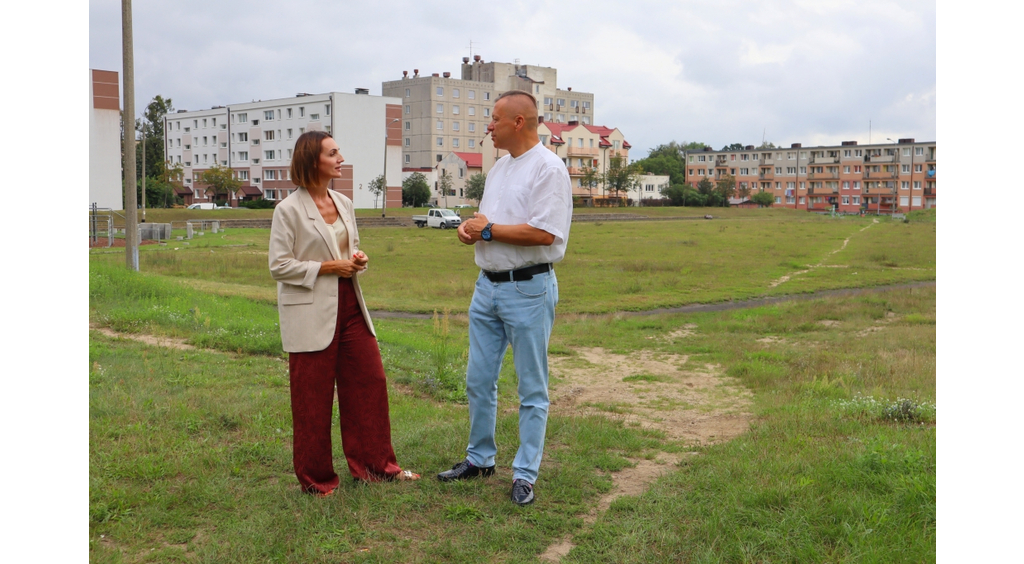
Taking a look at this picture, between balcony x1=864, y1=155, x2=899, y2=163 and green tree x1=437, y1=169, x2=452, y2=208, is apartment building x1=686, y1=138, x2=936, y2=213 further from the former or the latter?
green tree x1=437, y1=169, x2=452, y2=208

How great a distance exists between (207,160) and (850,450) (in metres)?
103

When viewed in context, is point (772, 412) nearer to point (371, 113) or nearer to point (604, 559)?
point (604, 559)

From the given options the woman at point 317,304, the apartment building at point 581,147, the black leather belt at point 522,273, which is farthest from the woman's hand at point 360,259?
the apartment building at point 581,147

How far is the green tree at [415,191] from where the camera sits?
84562mm

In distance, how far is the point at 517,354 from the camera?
4520 mm

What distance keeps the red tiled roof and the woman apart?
93.0 m

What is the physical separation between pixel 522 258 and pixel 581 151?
10096 cm

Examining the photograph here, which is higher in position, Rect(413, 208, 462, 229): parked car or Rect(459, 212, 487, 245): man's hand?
Rect(413, 208, 462, 229): parked car

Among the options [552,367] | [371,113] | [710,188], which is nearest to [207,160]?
[371,113]

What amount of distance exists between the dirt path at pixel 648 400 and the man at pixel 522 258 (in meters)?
0.66

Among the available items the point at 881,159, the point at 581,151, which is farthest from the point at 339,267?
the point at 881,159

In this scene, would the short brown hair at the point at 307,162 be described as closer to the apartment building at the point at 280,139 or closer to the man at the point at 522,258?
the man at the point at 522,258

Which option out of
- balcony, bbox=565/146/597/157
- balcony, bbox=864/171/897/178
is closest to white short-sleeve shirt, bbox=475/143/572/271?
balcony, bbox=565/146/597/157

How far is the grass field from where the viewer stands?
377 cm
